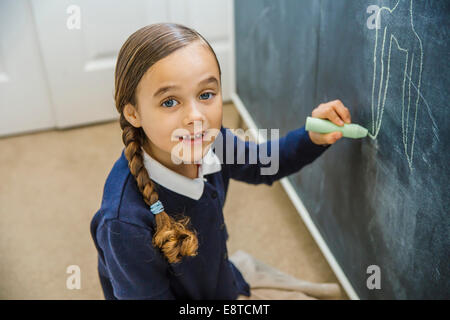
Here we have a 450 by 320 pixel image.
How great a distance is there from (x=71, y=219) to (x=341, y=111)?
3.10 ft

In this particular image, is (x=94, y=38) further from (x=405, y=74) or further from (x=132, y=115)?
(x=405, y=74)

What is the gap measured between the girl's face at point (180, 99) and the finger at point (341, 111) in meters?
0.28

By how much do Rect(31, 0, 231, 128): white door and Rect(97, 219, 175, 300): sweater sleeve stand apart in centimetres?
103

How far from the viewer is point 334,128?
104cm

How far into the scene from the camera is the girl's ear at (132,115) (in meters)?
0.87

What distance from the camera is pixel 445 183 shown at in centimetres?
85

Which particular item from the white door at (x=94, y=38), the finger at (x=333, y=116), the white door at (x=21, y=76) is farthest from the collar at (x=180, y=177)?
the white door at (x=21, y=76)

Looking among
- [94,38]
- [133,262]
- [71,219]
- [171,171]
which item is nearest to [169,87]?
[171,171]

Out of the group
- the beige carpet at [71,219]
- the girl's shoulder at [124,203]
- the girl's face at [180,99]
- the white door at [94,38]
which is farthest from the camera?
the white door at [94,38]

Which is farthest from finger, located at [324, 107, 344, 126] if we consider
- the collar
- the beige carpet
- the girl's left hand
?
the beige carpet

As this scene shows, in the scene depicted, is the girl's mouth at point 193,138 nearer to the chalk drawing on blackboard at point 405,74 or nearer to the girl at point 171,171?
the girl at point 171,171

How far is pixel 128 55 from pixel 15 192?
1.10m
